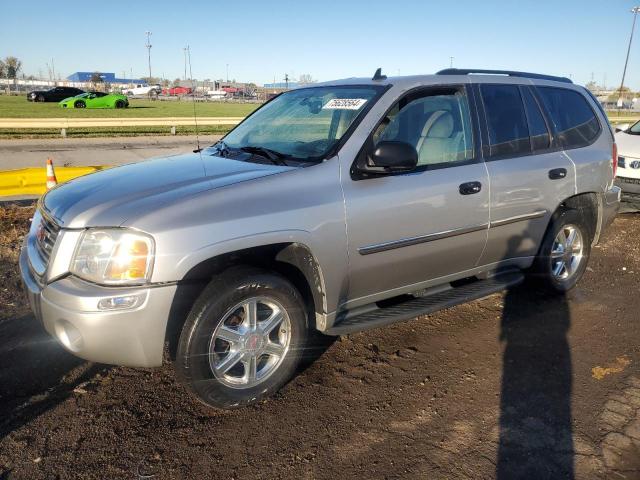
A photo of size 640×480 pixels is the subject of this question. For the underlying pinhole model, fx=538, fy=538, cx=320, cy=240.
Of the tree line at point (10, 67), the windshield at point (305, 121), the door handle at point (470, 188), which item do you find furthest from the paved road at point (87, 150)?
the tree line at point (10, 67)

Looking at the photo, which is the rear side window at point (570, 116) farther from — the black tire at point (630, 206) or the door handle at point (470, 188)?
the black tire at point (630, 206)

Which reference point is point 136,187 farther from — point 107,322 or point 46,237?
point 107,322

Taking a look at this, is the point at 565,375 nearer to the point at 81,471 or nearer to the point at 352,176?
the point at 352,176

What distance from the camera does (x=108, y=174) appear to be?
359 centimetres

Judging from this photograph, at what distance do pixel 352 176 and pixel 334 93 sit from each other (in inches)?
40.2

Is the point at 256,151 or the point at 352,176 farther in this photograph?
the point at 256,151

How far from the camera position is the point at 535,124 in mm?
4484

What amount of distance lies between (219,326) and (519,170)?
8.71ft

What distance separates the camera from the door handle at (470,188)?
380cm

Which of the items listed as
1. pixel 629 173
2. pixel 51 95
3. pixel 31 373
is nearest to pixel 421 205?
pixel 31 373

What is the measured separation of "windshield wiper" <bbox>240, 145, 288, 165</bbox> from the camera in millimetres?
3453

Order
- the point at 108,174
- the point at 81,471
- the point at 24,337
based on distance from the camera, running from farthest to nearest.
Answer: the point at 24,337 < the point at 108,174 < the point at 81,471

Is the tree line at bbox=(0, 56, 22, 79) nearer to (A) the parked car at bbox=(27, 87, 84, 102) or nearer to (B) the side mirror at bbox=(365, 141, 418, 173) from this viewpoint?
(A) the parked car at bbox=(27, 87, 84, 102)

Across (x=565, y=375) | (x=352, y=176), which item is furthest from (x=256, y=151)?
(x=565, y=375)
